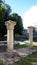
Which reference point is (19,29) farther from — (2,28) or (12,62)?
(12,62)

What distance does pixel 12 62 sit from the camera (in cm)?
877

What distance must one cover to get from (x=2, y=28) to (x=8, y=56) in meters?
24.5

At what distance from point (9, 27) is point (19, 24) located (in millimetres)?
29898

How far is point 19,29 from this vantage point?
40625 mm

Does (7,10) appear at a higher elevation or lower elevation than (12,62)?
higher

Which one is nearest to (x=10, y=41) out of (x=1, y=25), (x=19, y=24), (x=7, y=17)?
(x=1, y=25)

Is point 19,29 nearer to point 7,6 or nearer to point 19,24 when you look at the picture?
point 19,24

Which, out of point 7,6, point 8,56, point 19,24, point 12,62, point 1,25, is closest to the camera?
point 12,62

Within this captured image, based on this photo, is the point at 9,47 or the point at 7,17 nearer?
the point at 9,47

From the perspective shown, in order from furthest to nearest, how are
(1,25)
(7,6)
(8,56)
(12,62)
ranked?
(7,6) → (1,25) → (8,56) → (12,62)

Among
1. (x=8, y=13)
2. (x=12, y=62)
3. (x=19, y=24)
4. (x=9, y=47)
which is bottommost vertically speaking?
(x=12, y=62)

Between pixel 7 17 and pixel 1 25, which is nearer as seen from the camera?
pixel 1 25

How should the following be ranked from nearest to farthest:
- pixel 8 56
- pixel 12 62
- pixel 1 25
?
1. pixel 12 62
2. pixel 8 56
3. pixel 1 25

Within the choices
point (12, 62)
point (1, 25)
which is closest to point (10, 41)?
point (12, 62)
